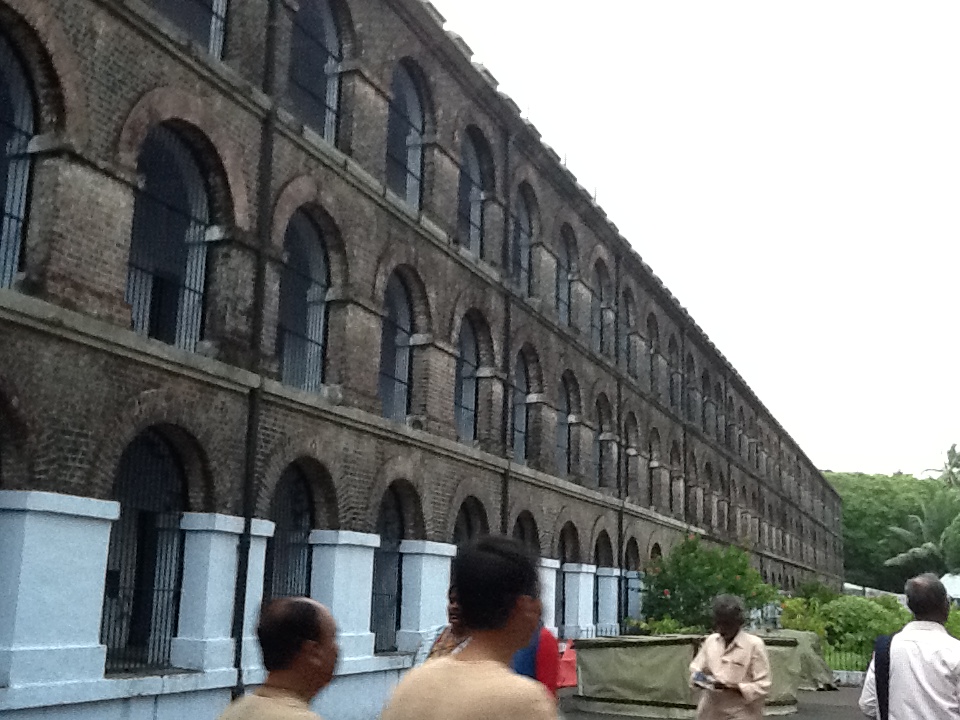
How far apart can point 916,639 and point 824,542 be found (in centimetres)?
6629

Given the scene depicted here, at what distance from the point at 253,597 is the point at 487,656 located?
31.8 ft

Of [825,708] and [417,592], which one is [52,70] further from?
[825,708]

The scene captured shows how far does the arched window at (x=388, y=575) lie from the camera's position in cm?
1562

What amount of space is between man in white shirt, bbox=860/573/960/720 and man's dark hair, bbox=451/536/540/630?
3.28 metres

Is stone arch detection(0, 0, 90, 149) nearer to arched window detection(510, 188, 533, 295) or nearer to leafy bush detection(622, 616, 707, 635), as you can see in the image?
arched window detection(510, 188, 533, 295)

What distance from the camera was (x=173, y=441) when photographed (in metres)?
11.1

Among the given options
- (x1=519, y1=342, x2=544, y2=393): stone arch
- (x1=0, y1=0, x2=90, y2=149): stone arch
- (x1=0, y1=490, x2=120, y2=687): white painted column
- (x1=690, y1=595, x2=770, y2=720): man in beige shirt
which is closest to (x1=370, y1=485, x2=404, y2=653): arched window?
(x1=519, y1=342, x2=544, y2=393): stone arch

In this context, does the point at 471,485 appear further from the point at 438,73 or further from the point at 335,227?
the point at 438,73

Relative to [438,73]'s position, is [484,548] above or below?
below

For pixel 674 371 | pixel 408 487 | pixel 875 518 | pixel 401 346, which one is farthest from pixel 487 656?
pixel 875 518

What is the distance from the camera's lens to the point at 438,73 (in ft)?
57.7

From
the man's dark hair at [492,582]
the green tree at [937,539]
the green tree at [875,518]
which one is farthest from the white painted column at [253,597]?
the green tree at [875,518]

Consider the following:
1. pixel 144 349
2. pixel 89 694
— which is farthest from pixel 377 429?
pixel 89 694

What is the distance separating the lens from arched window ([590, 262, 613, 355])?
83.8ft
